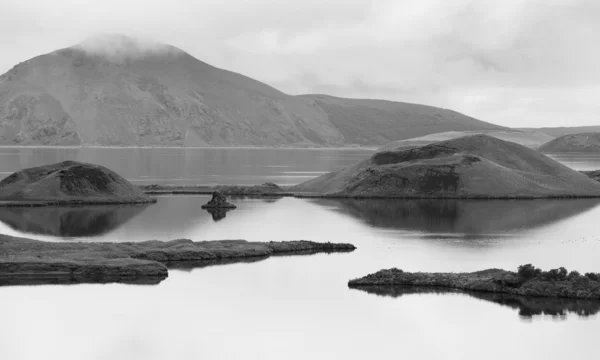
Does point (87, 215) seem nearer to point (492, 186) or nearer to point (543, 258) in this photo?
point (543, 258)

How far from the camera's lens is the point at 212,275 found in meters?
45.2

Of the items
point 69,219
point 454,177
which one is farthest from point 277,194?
point 69,219

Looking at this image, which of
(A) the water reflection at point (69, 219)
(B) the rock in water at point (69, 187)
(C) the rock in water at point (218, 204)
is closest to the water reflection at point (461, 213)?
(C) the rock in water at point (218, 204)

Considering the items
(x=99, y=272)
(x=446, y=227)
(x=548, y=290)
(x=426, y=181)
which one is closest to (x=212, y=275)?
(x=99, y=272)

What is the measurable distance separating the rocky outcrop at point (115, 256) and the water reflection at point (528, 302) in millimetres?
10652

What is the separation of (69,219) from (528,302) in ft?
143

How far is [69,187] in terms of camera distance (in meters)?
88.5

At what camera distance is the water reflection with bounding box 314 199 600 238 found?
70.6 meters

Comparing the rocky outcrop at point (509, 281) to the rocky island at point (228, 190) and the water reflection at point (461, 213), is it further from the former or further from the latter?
the rocky island at point (228, 190)

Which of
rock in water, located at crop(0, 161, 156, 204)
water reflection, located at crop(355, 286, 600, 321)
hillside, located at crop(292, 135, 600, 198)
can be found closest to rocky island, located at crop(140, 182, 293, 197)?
hillside, located at crop(292, 135, 600, 198)

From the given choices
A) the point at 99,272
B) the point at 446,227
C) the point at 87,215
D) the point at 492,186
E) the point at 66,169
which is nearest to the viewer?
the point at 99,272

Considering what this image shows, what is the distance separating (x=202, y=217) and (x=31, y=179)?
23.2m

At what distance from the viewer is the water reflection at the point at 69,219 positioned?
6462cm

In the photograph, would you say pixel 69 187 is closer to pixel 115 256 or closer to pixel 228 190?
pixel 228 190
